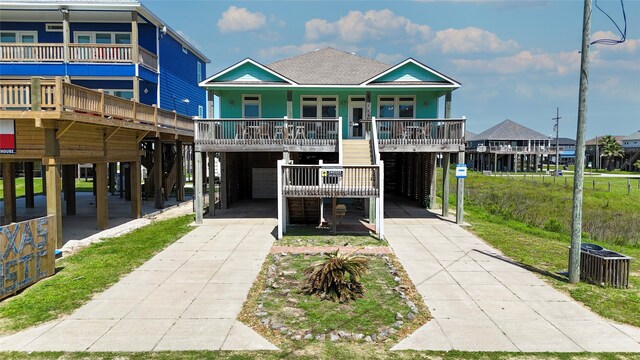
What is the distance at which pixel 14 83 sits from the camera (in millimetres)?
11875

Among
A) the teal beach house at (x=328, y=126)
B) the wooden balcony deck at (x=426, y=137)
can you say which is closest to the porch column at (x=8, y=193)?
the teal beach house at (x=328, y=126)

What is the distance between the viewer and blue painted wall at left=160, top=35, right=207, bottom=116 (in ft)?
83.5

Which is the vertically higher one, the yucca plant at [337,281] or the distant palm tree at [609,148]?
the distant palm tree at [609,148]

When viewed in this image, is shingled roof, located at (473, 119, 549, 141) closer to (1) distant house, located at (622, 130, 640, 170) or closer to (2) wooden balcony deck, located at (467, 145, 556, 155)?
(2) wooden balcony deck, located at (467, 145, 556, 155)

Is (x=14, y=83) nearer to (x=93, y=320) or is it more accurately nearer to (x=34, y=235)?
(x=34, y=235)

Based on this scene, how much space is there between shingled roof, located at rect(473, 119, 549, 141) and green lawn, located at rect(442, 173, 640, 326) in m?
37.8

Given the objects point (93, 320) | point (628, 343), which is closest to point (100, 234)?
point (93, 320)

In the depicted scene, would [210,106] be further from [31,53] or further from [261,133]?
[31,53]

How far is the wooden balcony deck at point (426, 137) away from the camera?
17688mm

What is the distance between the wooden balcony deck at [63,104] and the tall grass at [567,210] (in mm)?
18471

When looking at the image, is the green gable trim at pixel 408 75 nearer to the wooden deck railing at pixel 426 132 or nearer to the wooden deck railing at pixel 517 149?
the wooden deck railing at pixel 426 132

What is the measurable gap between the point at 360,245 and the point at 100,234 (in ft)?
31.6

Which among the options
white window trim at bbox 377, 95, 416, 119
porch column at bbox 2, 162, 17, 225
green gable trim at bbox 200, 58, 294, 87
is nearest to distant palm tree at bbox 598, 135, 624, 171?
white window trim at bbox 377, 95, 416, 119

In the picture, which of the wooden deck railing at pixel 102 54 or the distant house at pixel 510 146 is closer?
the wooden deck railing at pixel 102 54
